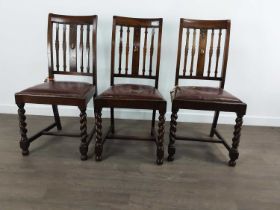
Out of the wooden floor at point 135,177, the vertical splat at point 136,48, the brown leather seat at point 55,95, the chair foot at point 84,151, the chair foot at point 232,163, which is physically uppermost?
the vertical splat at point 136,48

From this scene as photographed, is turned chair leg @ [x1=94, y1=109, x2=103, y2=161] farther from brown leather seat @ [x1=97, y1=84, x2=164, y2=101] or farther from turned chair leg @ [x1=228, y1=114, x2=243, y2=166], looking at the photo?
turned chair leg @ [x1=228, y1=114, x2=243, y2=166]

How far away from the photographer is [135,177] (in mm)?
1568

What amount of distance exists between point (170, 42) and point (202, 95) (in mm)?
834

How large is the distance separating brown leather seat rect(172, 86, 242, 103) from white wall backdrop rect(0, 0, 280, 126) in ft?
2.07

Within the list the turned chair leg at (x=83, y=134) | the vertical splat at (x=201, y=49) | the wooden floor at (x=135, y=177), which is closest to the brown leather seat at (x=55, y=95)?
the turned chair leg at (x=83, y=134)

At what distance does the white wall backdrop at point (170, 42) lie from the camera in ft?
7.33

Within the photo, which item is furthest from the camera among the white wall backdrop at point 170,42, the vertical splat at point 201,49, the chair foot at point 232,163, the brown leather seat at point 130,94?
the white wall backdrop at point 170,42

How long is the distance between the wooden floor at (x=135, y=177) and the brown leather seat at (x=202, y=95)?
18.5 inches

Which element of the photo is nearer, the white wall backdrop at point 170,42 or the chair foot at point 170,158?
the chair foot at point 170,158

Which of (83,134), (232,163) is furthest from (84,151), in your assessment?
(232,163)

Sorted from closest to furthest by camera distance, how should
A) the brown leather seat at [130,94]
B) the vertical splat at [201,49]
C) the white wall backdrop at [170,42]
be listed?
the brown leather seat at [130,94] → the vertical splat at [201,49] → the white wall backdrop at [170,42]

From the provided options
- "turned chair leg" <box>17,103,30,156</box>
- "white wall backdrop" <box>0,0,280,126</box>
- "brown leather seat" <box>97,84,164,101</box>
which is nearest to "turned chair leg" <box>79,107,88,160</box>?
"brown leather seat" <box>97,84,164,101</box>

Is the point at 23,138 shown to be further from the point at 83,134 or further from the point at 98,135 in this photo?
the point at 98,135

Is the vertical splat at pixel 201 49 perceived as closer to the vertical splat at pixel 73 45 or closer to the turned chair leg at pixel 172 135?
the turned chair leg at pixel 172 135
